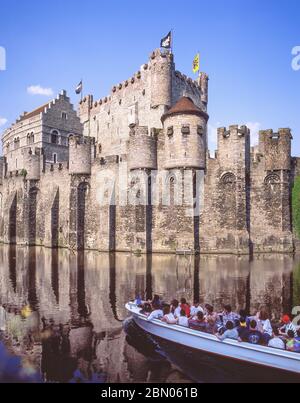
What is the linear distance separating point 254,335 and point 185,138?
814 inches

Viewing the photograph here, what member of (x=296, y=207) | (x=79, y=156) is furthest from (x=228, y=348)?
(x=79, y=156)

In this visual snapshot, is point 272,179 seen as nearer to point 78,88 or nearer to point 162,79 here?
point 162,79

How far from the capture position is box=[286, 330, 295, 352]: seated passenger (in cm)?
835

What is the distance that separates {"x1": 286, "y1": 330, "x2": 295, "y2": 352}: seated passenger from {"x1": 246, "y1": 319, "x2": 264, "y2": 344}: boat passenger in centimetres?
65

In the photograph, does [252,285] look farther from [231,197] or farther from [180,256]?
[231,197]

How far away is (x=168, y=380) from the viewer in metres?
8.01

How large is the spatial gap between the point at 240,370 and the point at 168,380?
207 cm

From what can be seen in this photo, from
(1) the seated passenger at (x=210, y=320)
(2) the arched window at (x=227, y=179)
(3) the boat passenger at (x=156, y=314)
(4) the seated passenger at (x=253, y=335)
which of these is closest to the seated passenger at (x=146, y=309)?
(3) the boat passenger at (x=156, y=314)

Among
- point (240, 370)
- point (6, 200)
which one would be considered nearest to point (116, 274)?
point (240, 370)

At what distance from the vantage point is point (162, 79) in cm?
3619

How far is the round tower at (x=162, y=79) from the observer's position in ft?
119

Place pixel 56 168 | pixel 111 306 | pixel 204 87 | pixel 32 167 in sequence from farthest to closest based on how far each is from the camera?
pixel 204 87 → pixel 32 167 → pixel 56 168 → pixel 111 306

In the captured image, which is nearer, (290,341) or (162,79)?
(290,341)
